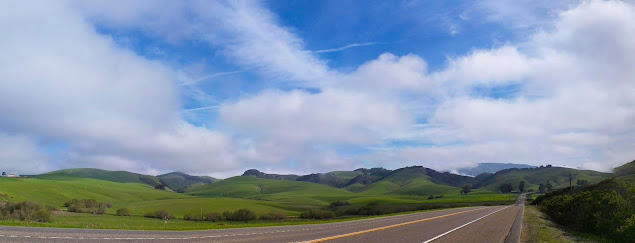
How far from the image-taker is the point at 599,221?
34.2m

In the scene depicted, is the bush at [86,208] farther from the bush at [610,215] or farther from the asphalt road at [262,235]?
the bush at [610,215]

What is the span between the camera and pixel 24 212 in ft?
181

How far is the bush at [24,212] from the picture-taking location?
172ft

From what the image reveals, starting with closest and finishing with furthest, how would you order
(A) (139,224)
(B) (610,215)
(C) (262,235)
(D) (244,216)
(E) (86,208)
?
(C) (262,235), (B) (610,215), (A) (139,224), (D) (244,216), (E) (86,208)

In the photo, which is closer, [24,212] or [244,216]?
[24,212]

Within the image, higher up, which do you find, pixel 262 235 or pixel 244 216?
pixel 262 235

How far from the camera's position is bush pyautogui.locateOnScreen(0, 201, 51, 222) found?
52.5 meters

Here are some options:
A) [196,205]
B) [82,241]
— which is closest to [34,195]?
[196,205]

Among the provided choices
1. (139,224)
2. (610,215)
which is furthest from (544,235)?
(139,224)

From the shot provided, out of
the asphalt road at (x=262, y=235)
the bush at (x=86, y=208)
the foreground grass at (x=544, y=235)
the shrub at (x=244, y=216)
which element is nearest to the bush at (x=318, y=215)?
the shrub at (x=244, y=216)

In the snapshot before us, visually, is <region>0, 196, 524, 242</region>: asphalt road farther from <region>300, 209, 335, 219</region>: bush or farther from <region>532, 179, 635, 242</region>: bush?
<region>300, 209, 335, 219</region>: bush

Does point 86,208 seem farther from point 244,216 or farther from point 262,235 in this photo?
point 262,235

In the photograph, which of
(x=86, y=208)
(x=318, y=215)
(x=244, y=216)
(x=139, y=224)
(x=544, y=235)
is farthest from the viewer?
(x=86, y=208)

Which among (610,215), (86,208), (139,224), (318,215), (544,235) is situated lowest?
→ (318,215)
